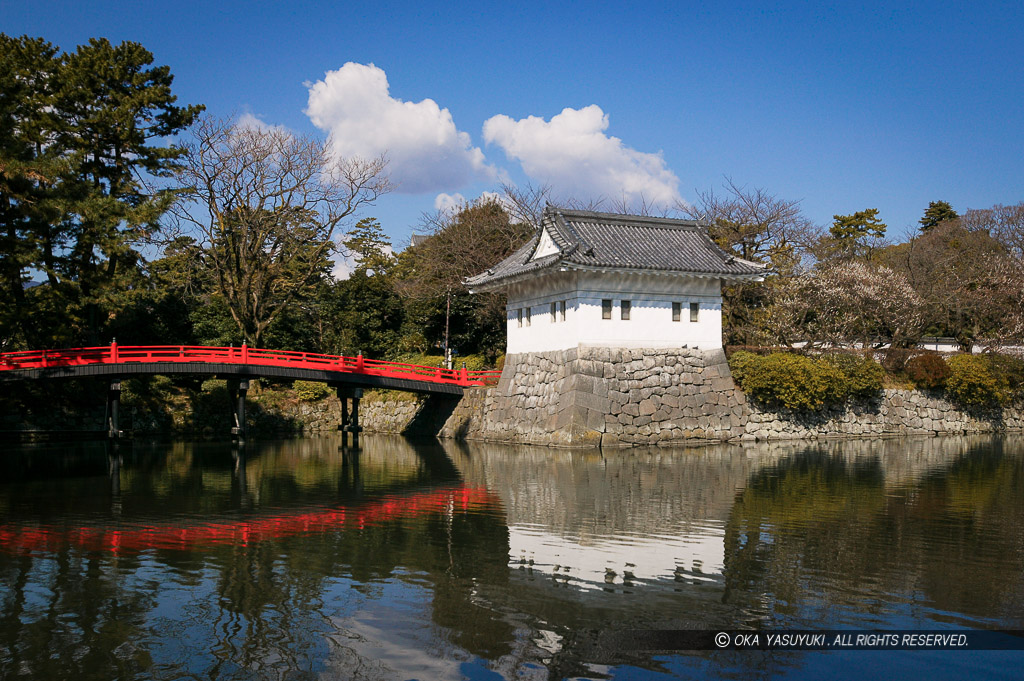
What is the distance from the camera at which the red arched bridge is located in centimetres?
2786

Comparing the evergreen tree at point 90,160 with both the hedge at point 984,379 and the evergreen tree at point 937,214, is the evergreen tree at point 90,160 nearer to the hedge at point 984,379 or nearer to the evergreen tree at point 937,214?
the hedge at point 984,379

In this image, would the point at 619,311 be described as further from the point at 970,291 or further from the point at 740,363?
the point at 970,291

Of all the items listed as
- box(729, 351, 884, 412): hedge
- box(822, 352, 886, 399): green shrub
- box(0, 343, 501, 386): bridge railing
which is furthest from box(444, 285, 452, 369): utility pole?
box(822, 352, 886, 399): green shrub

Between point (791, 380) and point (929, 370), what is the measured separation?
276 inches

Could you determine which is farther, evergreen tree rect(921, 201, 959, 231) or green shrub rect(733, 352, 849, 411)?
evergreen tree rect(921, 201, 959, 231)

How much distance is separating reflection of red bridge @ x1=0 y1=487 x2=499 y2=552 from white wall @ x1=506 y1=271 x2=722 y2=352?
1296 centimetres

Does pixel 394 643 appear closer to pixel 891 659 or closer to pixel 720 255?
pixel 891 659

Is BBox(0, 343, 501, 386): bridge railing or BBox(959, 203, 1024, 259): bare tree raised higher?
BBox(959, 203, 1024, 259): bare tree

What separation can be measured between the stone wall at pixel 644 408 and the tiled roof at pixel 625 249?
298 cm

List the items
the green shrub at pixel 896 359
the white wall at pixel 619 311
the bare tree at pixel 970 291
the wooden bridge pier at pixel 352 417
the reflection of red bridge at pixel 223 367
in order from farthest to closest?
the bare tree at pixel 970 291
the green shrub at pixel 896 359
the wooden bridge pier at pixel 352 417
the reflection of red bridge at pixel 223 367
the white wall at pixel 619 311

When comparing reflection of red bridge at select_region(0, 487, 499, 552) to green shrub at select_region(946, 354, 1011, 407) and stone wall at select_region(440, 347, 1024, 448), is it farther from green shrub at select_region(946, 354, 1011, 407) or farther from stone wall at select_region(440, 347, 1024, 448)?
green shrub at select_region(946, 354, 1011, 407)

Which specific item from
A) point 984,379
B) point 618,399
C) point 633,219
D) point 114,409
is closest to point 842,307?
point 984,379

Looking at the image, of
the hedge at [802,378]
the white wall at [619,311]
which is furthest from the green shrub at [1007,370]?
the white wall at [619,311]

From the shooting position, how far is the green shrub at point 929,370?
31766mm
